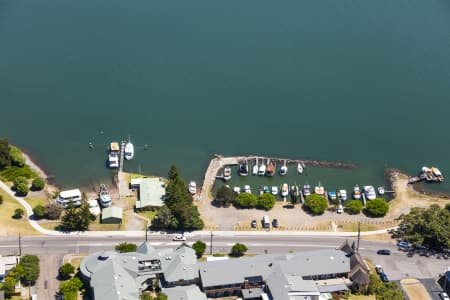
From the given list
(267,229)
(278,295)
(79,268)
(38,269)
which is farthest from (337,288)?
(38,269)

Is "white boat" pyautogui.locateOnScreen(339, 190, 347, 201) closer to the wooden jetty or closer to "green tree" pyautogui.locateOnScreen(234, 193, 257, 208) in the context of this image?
the wooden jetty

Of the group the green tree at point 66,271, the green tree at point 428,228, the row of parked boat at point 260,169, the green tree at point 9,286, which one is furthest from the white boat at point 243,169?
the green tree at point 9,286

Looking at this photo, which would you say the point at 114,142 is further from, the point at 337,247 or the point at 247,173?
the point at 337,247

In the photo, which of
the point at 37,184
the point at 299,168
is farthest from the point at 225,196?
the point at 37,184

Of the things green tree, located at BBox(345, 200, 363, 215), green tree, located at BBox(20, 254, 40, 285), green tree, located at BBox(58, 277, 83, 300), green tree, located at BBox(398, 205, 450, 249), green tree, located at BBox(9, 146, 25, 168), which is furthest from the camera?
green tree, located at BBox(9, 146, 25, 168)

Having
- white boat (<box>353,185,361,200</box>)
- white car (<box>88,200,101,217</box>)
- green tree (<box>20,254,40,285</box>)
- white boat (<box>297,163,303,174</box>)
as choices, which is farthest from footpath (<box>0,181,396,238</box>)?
white boat (<box>297,163,303,174</box>)

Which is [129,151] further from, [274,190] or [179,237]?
[179,237]
